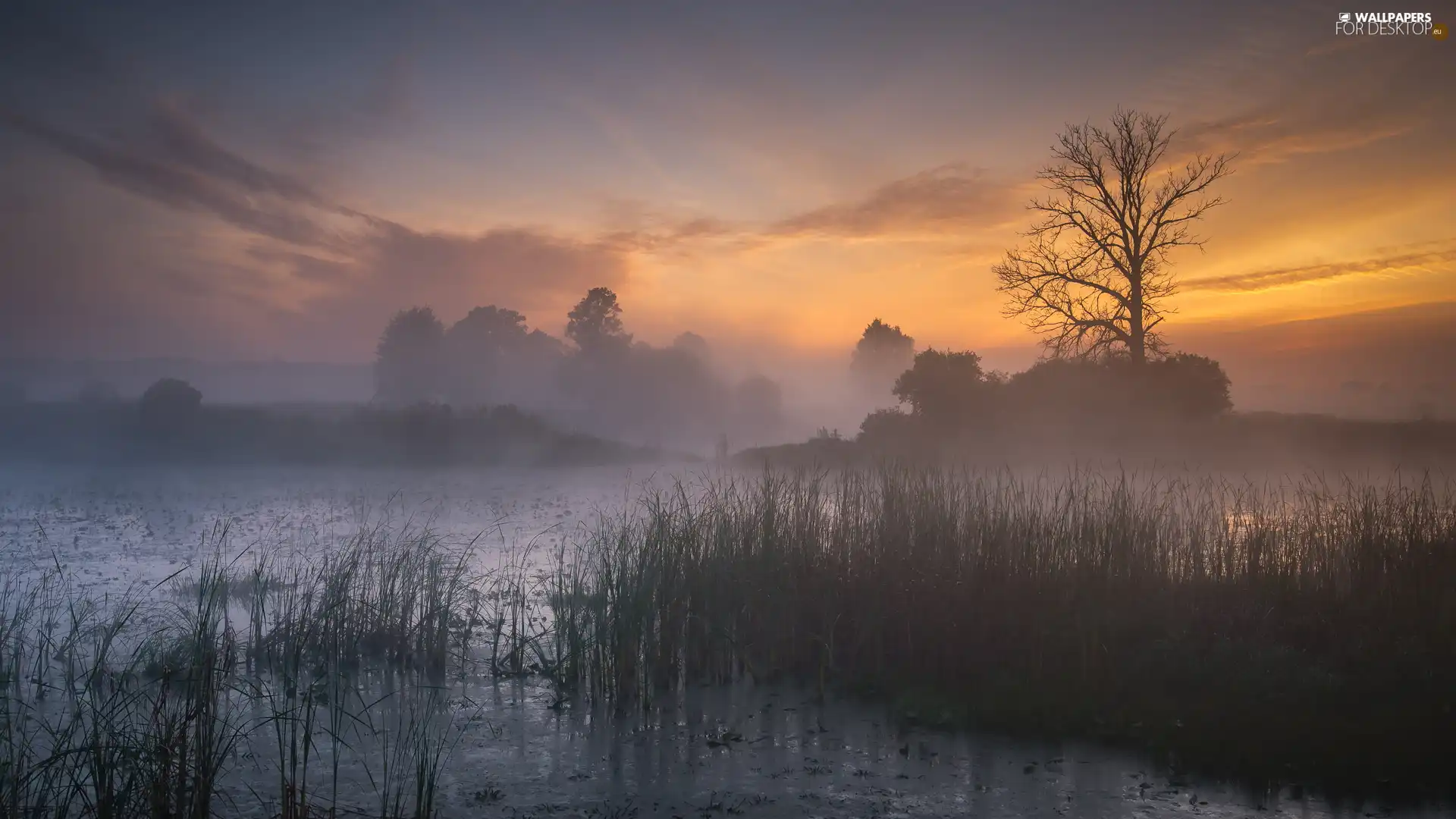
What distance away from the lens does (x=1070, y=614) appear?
7316mm

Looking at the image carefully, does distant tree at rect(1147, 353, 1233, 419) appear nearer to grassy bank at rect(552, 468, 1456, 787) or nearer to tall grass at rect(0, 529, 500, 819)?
grassy bank at rect(552, 468, 1456, 787)

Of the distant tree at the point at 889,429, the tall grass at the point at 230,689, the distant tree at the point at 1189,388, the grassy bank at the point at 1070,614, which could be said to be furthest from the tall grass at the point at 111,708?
the distant tree at the point at 1189,388

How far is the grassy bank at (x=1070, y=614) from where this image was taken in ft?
19.7

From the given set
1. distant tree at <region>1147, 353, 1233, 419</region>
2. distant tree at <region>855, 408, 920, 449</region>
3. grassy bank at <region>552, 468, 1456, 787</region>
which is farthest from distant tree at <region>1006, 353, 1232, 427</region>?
grassy bank at <region>552, 468, 1456, 787</region>

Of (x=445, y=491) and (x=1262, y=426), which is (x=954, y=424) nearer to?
(x=1262, y=426)

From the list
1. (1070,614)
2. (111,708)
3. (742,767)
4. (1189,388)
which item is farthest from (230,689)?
(1189,388)

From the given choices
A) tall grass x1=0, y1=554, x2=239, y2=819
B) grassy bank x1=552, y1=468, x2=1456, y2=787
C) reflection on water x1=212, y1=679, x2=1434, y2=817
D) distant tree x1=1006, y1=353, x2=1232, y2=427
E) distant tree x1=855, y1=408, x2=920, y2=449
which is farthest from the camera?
distant tree x1=855, y1=408, x2=920, y2=449

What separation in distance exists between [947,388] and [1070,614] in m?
14.6

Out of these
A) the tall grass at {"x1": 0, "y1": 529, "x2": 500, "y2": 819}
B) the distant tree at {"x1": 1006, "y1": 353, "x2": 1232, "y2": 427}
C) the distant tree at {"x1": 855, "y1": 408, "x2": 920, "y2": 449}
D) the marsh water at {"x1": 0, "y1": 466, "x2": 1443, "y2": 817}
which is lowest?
the marsh water at {"x1": 0, "y1": 466, "x2": 1443, "y2": 817}

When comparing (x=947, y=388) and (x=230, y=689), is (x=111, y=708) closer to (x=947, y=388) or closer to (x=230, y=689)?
(x=230, y=689)

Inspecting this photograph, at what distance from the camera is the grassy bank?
19.7ft

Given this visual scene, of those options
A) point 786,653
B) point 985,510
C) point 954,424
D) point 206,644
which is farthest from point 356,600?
point 954,424

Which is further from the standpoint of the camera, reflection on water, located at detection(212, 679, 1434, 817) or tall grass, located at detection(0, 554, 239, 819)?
reflection on water, located at detection(212, 679, 1434, 817)

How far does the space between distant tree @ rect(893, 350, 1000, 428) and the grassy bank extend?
12.3 metres
